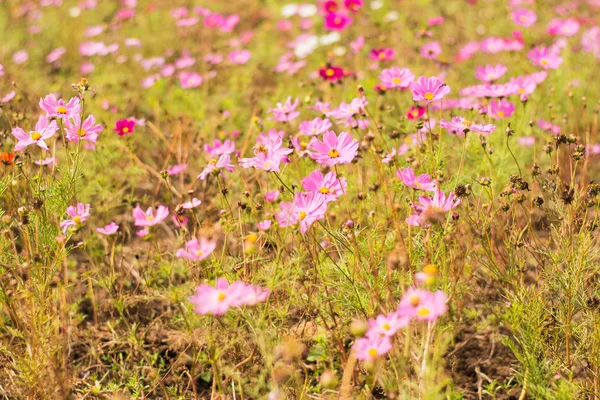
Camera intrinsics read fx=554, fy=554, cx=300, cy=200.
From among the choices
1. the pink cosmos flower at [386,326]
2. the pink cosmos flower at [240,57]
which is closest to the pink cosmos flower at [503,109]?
the pink cosmos flower at [386,326]

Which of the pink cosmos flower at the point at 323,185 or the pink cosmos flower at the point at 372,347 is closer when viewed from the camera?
the pink cosmos flower at the point at 372,347

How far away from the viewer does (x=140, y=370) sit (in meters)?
1.87

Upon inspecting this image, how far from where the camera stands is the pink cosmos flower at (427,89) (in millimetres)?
1715

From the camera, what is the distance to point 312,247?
5.93 ft

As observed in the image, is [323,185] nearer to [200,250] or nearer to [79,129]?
[200,250]

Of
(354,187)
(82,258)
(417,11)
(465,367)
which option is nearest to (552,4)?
(417,11)

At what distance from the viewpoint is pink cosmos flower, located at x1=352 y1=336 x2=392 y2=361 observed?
1228 mm

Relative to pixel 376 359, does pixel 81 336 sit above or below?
below

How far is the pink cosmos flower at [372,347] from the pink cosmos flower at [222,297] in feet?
0.83

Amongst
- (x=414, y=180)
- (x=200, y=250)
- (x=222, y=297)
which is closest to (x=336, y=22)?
(x=414, y=180)

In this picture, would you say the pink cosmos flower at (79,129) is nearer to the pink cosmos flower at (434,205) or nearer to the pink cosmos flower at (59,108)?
the pink cosmos flower at (59,108)

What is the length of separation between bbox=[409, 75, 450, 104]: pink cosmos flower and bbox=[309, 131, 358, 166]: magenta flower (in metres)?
0.25

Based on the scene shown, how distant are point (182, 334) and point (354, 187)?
2.89 ft

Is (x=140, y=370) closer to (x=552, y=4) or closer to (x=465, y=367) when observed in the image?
(x=465, y=367)
